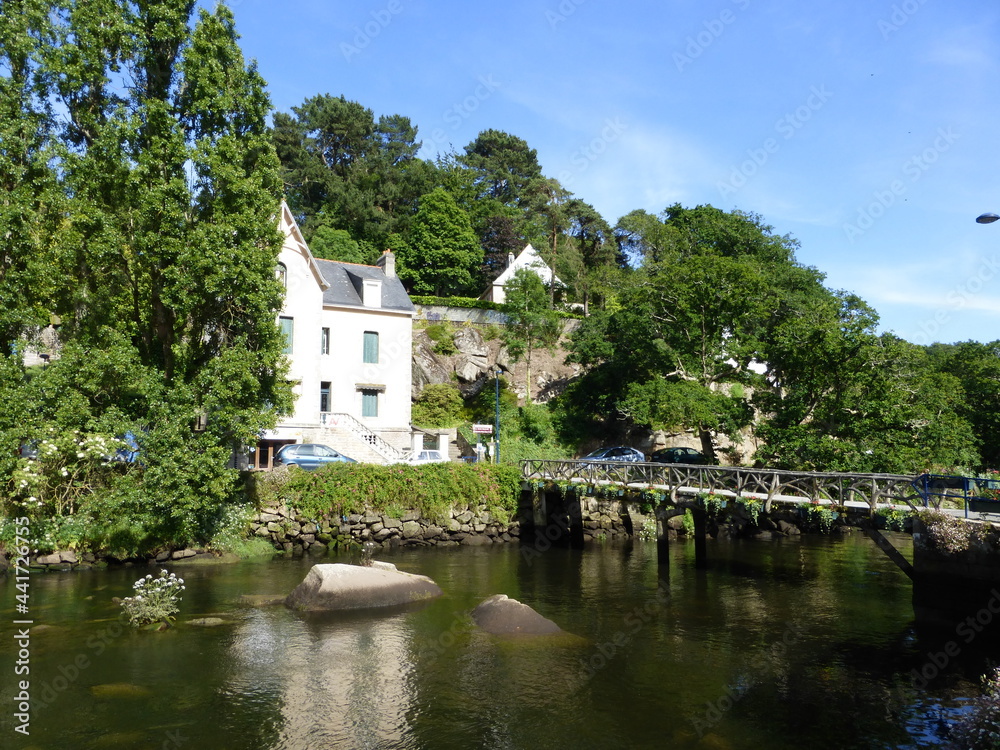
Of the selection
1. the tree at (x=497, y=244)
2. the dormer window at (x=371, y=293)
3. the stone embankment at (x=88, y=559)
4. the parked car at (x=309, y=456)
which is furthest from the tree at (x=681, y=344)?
the stone embankment at (x=88, y=559)

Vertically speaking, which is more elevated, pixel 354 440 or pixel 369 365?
pixel 369 365

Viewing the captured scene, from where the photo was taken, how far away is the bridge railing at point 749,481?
17328mm

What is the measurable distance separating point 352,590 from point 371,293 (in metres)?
23.8

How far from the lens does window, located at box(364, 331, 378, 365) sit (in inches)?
1551

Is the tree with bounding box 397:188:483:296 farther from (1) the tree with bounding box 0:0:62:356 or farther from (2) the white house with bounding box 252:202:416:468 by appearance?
(1) the tree with bounding box 0:0:62:356

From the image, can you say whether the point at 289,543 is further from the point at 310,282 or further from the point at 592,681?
the point at 592,681

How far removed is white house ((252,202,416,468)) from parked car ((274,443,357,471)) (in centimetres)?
264

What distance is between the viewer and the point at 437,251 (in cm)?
5619

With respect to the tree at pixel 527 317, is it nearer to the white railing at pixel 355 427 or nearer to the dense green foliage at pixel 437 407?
the dense green foliage at pixel 437 407

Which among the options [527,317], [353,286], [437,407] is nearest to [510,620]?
[353,286]

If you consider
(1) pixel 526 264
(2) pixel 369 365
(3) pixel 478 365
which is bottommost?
(2) pixel 369 365

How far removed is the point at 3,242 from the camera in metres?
22.7

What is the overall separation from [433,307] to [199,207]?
2827 centimetres

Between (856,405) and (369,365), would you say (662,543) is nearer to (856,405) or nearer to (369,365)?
(856,405)
